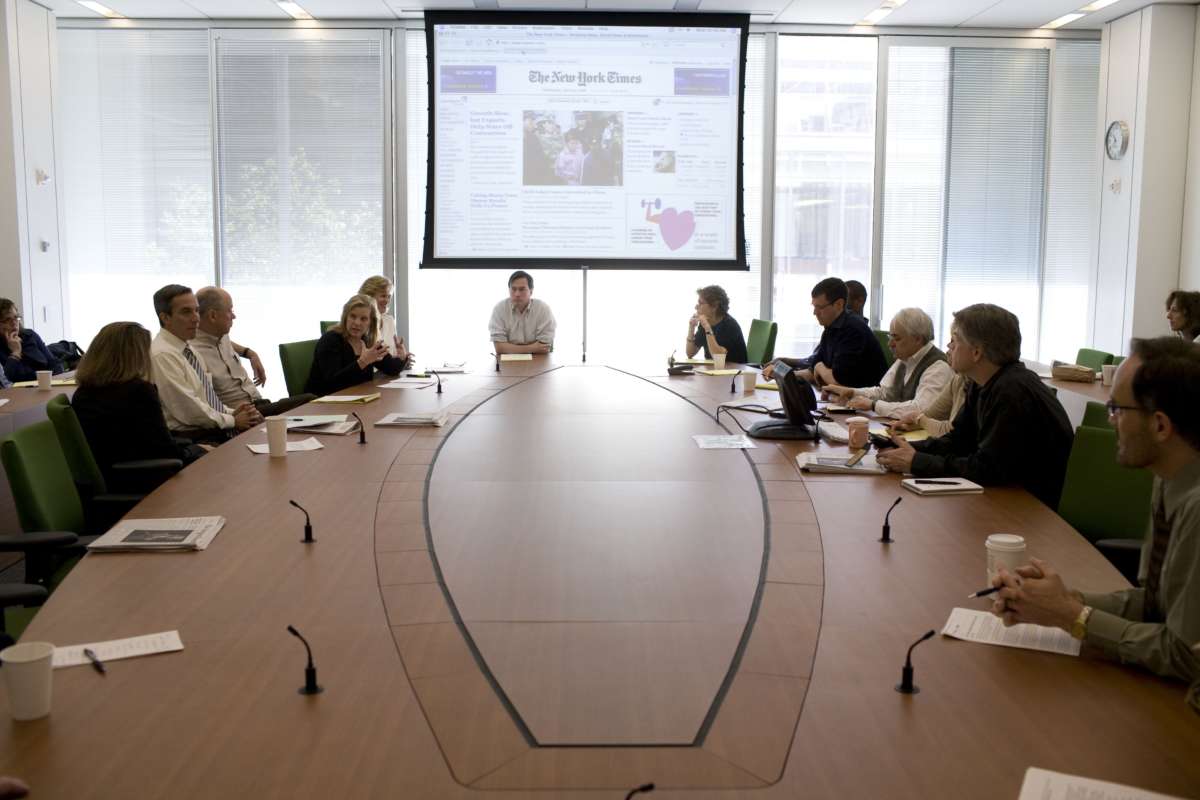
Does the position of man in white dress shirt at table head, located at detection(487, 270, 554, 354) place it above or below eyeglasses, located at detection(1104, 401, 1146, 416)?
below

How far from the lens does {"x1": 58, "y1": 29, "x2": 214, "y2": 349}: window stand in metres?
8.69

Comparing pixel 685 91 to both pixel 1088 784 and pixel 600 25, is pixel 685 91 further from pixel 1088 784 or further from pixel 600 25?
pixel 1088 784

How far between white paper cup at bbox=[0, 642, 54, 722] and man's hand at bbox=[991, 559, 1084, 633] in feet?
5.78

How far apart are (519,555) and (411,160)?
6639mm

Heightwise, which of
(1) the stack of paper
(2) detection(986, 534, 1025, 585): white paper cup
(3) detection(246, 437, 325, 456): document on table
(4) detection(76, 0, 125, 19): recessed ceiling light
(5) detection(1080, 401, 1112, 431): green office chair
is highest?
(4) detection(76, 0, 125, 19): recessed ceiling light

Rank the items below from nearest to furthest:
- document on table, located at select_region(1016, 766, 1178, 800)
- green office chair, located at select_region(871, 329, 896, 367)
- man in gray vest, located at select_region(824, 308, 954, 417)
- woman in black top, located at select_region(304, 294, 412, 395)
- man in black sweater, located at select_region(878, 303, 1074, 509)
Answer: document on table, located at select_region(1016, 766, 1178, 800) → man in black sweater, located at select_region(878, 303, 1074, 509) → man in gray vest, located at select_region(824, 308, 954, 417) → woman in black top, located at select_region(304, 294, 412, 395) → green office chair, located at select_region(871, 329, 896, 367)

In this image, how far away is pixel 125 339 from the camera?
4105mm

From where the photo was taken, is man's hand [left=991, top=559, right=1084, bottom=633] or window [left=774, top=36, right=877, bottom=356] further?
window [left=774, top=36, right=877, bottom=356]

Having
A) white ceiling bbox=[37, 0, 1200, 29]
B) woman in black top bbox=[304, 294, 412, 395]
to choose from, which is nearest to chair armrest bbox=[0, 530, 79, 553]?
woman in black top bbox=[304, 294, 412, 395]

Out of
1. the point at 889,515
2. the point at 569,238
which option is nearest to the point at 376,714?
the point at 889,515

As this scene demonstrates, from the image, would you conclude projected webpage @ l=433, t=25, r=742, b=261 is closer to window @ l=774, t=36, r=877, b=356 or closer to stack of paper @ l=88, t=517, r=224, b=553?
window @ l=774, t=36, r=877, b=356

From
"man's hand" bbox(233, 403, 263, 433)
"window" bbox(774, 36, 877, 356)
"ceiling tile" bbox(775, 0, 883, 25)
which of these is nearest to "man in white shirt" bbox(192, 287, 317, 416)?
"man's hand" bbox(233, 403, 263, 433)

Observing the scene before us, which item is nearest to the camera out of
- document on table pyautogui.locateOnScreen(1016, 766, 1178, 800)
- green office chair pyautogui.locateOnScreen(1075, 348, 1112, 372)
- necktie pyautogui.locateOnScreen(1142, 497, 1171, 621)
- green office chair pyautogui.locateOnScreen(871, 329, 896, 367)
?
document on table pyautogui.locateOnScreen(1016, 766, 1178, 800)

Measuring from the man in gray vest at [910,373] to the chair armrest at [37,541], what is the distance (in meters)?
3.53
